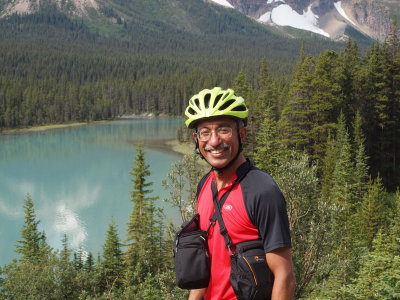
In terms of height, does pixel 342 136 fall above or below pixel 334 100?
below

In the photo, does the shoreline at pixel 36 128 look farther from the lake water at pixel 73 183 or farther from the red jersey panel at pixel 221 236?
the red jersey panel at pixel 221 236

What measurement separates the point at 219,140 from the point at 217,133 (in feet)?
0.32

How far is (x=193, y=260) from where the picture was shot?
3.03 metres

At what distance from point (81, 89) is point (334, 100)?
138028 mm

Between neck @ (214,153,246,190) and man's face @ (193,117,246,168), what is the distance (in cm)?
7

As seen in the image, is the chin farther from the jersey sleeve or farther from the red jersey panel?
the jersey sleeve

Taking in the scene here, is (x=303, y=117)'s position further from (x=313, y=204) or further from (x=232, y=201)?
(x=232, y=201)

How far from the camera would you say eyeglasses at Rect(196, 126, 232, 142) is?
315cm

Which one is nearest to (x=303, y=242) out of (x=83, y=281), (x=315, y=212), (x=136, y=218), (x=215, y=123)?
(x=315, y=212)

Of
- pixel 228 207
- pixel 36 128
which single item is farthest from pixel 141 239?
pixel 36 128

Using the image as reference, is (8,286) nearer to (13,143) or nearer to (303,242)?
(303,242)

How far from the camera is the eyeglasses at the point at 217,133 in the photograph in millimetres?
3146

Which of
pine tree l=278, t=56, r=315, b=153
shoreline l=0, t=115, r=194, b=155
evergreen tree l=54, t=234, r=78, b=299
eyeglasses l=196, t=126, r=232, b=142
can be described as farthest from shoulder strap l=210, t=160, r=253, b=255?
shoreline l=0, t=115, r=194, b=155

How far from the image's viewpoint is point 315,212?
10445mm
